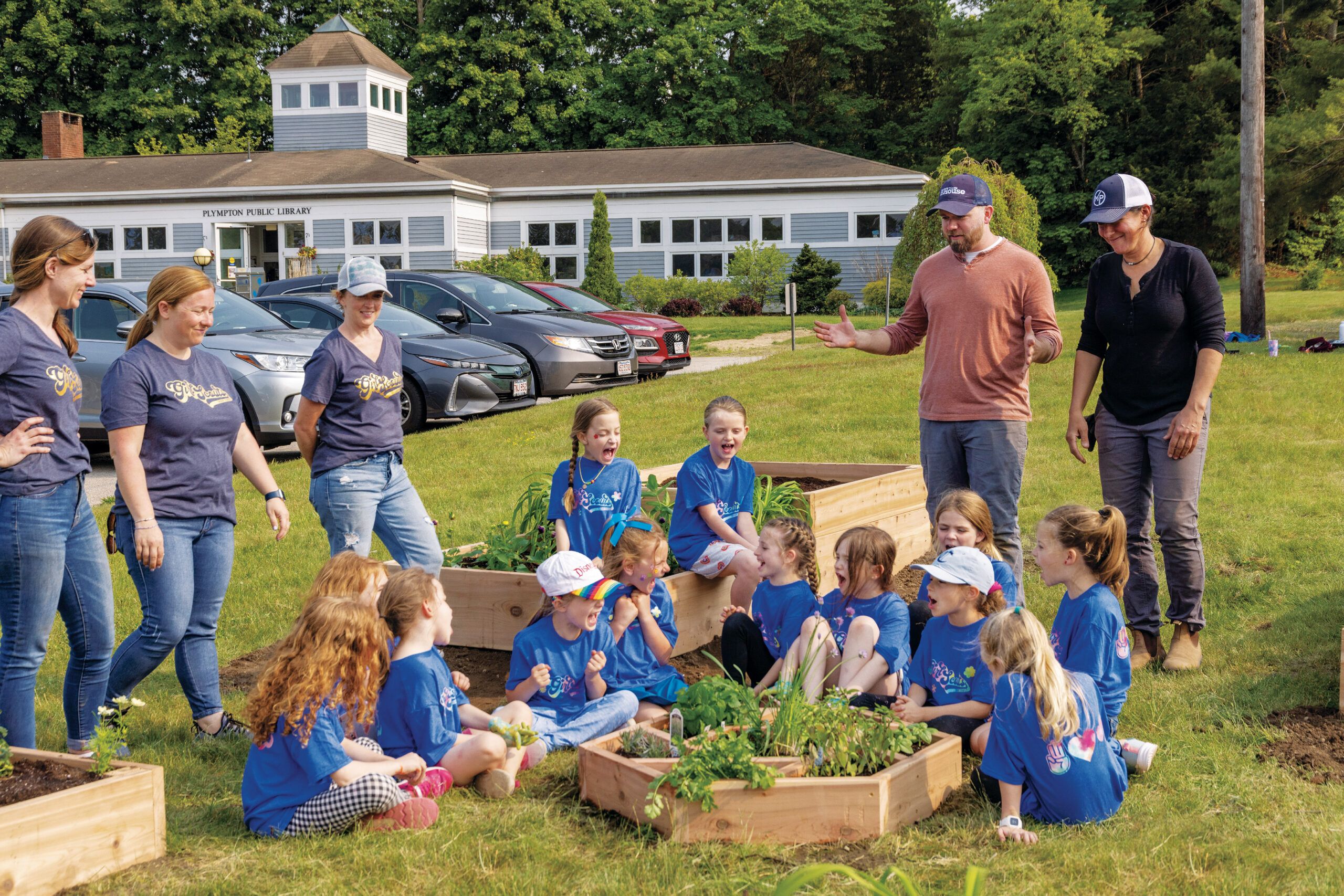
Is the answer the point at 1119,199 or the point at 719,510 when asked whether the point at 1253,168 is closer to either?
the point at 1119,199

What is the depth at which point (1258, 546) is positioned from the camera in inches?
287

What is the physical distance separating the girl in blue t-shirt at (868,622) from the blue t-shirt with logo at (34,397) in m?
2.85

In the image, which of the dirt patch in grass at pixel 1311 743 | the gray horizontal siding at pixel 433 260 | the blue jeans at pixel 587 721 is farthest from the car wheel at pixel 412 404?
the gray horizontal siding at pixel 433 260

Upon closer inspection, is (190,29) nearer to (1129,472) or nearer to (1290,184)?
(1290,184)

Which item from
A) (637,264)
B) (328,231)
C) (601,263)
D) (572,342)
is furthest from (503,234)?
(572,342)

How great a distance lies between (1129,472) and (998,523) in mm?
698

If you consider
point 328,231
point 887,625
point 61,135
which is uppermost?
point 61,135

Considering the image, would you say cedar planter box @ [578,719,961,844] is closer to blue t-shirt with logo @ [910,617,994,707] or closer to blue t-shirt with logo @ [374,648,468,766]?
blue t-shirt with logo @ [910,617,994,707]

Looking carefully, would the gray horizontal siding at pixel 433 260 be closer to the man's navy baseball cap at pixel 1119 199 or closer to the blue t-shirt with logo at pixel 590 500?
the blue t-shirt with logo at pixel 590 500

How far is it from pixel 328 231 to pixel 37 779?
112 feet

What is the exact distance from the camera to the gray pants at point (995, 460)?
527cm


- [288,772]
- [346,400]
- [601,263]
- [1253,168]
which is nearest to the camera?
[288,772]

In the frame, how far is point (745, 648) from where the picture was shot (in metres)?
5.09

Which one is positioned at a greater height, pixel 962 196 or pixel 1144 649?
pixel 962 196
